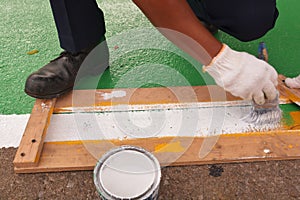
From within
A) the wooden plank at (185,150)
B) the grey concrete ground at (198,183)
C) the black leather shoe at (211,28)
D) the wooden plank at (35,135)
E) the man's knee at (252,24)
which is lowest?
the grey concrete ground at (198,183)

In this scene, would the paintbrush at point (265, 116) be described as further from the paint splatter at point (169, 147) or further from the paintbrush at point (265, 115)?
the paint splatter at point (169, 147)

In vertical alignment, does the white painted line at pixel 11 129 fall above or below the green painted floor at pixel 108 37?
below

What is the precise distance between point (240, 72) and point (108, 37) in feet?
3.30

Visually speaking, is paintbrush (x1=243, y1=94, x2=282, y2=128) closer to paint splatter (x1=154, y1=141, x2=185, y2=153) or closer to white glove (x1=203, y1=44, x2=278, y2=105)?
white glove (x1=203, y1=44, x2=278, y2=105)

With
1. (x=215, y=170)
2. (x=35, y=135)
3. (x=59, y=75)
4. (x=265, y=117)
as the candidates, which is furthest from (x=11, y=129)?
(x=265, y=117)

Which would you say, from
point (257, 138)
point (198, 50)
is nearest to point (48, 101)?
point (198, 50)

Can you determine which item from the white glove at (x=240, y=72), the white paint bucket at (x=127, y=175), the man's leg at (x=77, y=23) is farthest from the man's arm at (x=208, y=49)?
the man's leg at (x=77, y=23)

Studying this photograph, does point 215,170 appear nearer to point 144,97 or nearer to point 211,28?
point 144,97

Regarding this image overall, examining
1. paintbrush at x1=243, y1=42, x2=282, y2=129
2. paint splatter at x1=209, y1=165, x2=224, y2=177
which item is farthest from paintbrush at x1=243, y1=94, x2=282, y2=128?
paint splatter at x1=209, y1=165, x2=224, y2=177

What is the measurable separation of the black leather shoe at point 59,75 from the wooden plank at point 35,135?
0.17 ft

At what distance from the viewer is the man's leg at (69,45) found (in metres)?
1.65

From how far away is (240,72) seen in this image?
1.31 m

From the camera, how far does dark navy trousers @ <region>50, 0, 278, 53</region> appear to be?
162 cm

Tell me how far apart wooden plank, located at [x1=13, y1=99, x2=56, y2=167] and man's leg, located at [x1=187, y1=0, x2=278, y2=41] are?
86 centimetres
